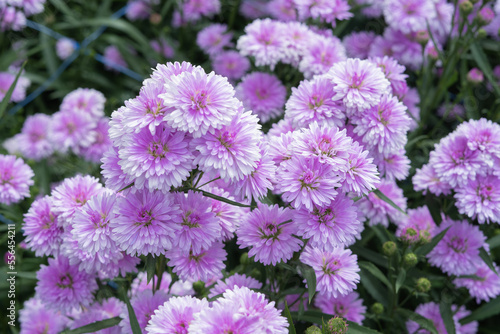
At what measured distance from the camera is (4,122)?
2.43m

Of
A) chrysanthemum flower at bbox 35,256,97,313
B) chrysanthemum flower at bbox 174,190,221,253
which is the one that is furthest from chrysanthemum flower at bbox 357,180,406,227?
chrysanthemum flower at bbox 35,256,97,313

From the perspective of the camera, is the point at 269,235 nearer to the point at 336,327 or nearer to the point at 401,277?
the point at 336,327

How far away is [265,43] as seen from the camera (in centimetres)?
181

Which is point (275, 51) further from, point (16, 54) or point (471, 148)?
point (16, 54)

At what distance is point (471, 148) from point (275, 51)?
2.35 feet

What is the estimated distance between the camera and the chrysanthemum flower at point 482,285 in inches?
64.4

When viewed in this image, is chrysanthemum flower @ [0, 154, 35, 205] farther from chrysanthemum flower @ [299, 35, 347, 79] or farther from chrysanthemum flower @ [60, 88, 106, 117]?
chrysanthemum flower @ [299, 35, 347, 79]

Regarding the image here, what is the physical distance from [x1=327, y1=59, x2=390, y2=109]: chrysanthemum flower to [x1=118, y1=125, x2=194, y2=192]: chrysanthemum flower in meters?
0.46

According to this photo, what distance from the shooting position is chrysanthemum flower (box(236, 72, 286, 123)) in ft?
6.04

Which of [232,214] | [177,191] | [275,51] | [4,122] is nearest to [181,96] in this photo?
[177,191]

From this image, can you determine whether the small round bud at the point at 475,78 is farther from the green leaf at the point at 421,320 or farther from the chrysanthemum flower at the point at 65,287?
the chrysanthemum flower at the point at 65,287

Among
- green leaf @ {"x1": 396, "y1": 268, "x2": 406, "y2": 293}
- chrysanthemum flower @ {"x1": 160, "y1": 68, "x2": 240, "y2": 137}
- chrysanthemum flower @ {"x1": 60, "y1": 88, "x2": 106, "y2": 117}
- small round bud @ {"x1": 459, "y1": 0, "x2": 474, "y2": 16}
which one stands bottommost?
green leaf @ {"x1": 396, "y1": 268, "x2": 406, "y2": 293}

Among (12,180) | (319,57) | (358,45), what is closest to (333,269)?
(319,57)

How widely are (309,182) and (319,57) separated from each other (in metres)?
0.75
